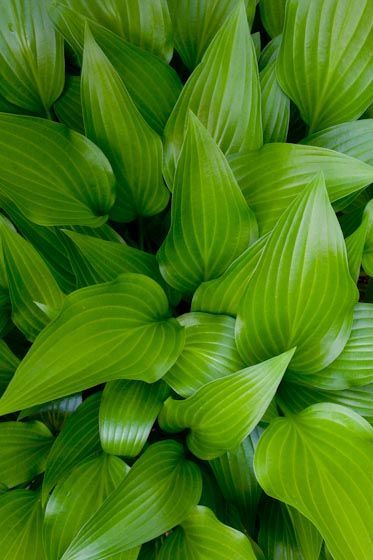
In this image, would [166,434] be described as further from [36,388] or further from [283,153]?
[283,153]

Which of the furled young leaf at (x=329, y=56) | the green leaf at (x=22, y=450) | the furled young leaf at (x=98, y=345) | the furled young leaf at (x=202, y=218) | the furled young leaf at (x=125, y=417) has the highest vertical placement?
the furled young leaf at (x=329, y=56)

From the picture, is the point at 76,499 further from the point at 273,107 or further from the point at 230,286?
the point at 273,107

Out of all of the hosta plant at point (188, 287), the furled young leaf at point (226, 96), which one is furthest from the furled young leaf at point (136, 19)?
the furled young leaf at point (226, 96)

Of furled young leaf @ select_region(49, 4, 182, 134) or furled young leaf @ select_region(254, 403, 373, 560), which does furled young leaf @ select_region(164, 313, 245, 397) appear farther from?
furled young leaf @ select_region(49, 4, 182, 134)

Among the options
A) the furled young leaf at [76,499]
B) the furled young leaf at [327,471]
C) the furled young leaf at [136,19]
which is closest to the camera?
the furled young leaf at [327,471]

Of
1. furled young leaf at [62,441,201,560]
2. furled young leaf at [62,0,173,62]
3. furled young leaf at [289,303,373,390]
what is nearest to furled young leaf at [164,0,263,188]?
furled young leaf at [62,0,173,62]

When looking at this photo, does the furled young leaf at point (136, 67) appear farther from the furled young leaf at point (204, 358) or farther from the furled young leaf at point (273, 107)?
the furled young leaf at point (204, 358)
